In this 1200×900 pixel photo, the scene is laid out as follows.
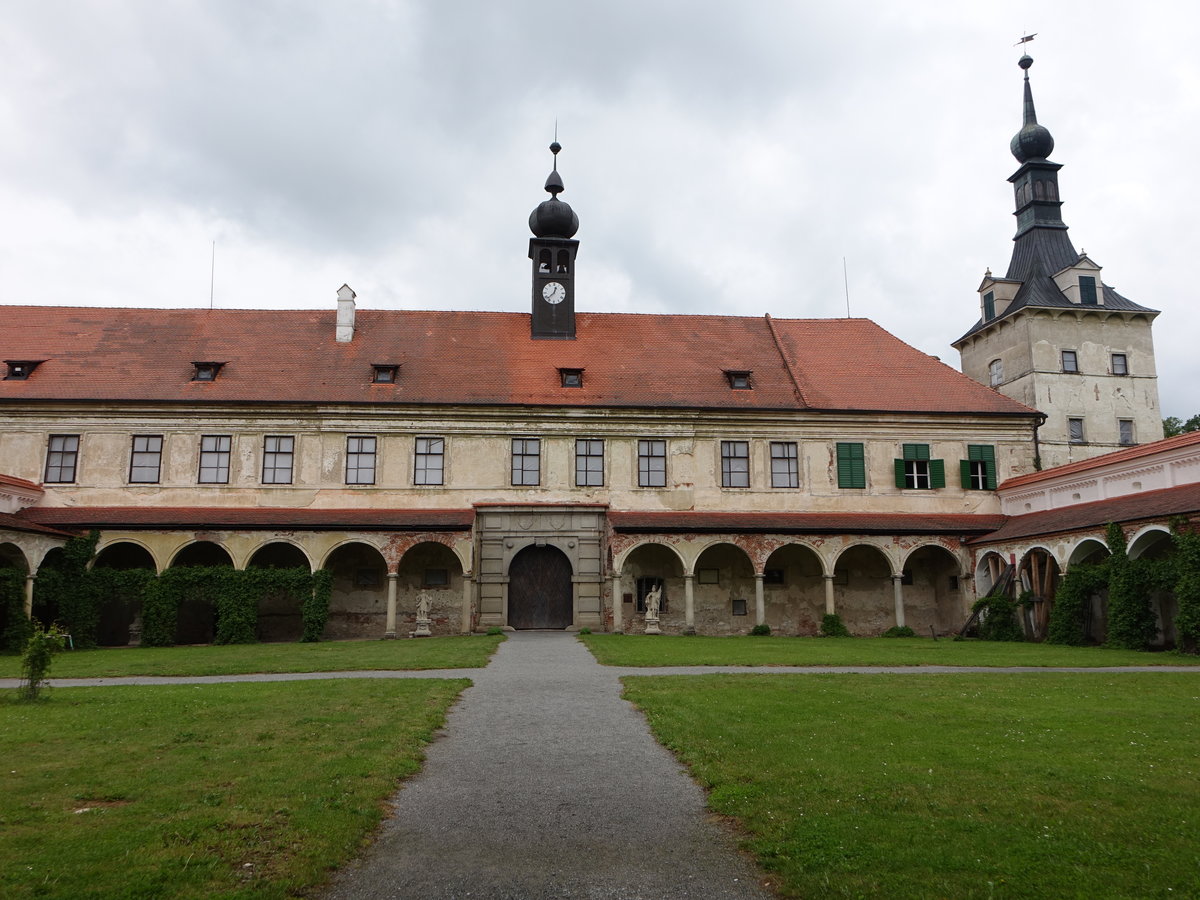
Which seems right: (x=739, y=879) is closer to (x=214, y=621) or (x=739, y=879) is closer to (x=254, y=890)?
(x=254, y=890)

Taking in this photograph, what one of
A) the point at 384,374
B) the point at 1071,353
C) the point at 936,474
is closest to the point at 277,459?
the point at 384,374

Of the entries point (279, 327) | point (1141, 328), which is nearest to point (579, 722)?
point (279, 327)

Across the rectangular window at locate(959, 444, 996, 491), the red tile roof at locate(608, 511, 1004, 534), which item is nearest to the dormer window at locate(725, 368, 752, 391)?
the red tile roof at locate(608, 511, 1004, 534)

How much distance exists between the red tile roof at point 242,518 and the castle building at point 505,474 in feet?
0.36

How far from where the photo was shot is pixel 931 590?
1211 inches

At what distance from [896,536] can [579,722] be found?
65.8ft

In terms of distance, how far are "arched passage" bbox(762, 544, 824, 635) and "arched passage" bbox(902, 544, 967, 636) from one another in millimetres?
3066

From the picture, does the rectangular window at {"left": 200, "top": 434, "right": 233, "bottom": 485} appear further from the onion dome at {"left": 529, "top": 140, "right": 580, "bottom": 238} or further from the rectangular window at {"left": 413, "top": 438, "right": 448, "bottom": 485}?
the onion dome at {"left": 529, "top": 140, "right": 580, "bottom": 238}

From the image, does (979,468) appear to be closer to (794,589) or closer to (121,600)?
(794,589)

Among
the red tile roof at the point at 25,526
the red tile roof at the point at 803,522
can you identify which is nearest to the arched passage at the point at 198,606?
the red tile roof at the point at 25,526

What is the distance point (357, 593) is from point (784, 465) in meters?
14.5

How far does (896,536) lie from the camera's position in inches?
1132

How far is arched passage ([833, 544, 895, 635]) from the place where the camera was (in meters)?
30.1

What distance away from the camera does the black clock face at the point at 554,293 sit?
3438cm
